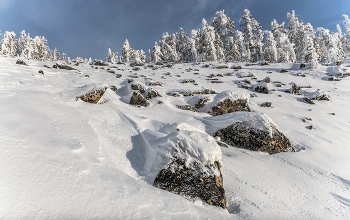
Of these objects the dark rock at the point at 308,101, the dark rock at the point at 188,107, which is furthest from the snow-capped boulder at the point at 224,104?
the dark rock at the point at 308,101

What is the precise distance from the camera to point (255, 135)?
22.6ft

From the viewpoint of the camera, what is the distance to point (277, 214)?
4.07 metres

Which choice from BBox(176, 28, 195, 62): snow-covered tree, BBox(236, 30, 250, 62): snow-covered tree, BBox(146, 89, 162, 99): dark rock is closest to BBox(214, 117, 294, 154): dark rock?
BBox(146, 89, 162, 99): dark rock

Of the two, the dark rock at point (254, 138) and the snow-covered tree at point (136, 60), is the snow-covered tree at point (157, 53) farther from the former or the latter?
the dark rock at point (254, 138)

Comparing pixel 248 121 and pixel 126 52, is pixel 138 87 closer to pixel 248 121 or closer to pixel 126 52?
pixel 248 121

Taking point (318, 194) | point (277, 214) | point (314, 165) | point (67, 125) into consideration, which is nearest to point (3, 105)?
point (67, 125)

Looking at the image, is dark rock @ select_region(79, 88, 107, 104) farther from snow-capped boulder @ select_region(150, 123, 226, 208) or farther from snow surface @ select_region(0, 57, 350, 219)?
snow-capped boulder @ select_region(150, 123, 226, 208)

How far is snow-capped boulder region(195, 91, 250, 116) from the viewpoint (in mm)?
10914

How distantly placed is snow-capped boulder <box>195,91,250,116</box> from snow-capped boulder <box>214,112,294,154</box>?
11.1 feet

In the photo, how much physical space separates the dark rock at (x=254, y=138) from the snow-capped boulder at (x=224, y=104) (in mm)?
3458

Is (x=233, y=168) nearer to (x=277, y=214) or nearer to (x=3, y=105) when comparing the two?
(x=277, y=214)

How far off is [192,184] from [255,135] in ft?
11.5

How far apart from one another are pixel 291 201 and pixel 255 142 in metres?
2.43

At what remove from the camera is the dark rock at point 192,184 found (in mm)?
4180
